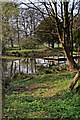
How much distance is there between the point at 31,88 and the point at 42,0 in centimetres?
77

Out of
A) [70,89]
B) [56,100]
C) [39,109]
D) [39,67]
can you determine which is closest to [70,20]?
[70,89]

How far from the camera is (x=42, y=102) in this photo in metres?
1.50

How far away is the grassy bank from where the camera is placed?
128cm

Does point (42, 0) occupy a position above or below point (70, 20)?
above

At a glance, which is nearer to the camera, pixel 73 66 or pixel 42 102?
pixel 42 102

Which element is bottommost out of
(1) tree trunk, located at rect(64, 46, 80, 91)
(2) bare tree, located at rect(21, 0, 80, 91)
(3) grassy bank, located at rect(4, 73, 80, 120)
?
(3) grassy bank, located at rect(4, 73, 80, 120)

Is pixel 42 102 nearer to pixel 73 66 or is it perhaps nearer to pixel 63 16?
pixel 73 66

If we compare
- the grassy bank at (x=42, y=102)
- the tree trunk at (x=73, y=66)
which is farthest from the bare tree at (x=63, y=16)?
the grassy bank at (x=42, y=102)

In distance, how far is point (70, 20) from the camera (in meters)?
1.78

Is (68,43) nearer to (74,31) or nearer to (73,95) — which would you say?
(74,31)

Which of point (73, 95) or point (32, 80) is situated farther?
point (32, 80)

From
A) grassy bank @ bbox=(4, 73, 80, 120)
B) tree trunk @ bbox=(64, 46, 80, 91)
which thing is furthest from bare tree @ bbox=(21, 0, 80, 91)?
grassy bank @ bbox=(4, 73, 80, 120)

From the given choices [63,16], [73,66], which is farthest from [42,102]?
[63,16]

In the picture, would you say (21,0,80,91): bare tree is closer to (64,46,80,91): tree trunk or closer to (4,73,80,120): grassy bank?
(64,46,80,91): tree trunk
